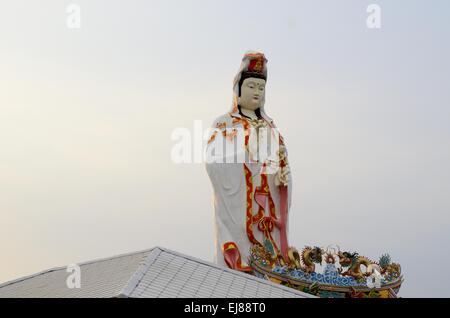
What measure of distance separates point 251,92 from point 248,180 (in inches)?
87.8

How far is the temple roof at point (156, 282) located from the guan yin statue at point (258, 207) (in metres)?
3.68

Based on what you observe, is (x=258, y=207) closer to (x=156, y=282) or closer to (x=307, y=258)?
(x=307, y=258)

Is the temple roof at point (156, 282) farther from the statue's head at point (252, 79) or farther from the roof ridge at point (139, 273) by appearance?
the statue's head at point (252, 79)

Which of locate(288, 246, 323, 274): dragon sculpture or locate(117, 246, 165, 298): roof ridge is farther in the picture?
locate(288, 246, 323, 274): dragon sculpture

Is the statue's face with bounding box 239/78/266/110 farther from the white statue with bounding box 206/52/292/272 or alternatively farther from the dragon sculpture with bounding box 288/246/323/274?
the dragon sculpture with bounding box 288/246/323/274

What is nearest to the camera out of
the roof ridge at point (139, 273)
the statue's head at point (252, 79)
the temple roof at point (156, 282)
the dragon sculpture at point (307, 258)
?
the roof ridge at point (139, 273)

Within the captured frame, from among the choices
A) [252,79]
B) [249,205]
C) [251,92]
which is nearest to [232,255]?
[249,205]

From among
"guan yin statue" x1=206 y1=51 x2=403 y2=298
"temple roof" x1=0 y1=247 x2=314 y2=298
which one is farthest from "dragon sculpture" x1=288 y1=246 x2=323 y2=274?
"temple roof" x1=0 y1=247 x2=314 y2=298

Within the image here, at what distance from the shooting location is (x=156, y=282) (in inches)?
495

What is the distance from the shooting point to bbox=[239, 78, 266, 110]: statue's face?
787 inches

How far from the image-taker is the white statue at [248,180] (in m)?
19.0

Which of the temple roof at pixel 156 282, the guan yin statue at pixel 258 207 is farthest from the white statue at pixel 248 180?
the temple roof at pixel 156 282

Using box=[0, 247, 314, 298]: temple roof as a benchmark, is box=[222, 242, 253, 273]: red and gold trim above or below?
below
